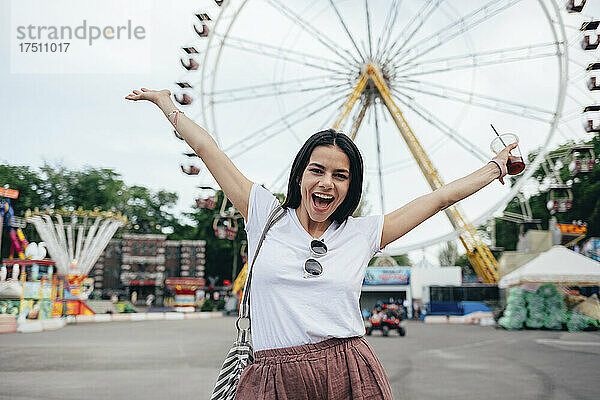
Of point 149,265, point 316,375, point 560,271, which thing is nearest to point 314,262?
point 316,375

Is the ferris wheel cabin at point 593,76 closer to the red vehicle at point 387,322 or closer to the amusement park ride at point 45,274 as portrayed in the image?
the red vehicle at point 387,322

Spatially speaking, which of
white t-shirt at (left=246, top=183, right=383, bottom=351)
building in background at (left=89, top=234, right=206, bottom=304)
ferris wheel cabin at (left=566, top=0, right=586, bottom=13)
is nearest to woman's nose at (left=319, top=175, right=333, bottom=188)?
white t-shirt at (left=246, top=183, right=383, bottom=351)

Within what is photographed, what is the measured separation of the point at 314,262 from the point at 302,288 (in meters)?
0.09

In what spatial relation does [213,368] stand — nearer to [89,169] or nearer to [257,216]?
[257,216]

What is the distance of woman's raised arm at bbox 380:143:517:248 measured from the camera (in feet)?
6.77

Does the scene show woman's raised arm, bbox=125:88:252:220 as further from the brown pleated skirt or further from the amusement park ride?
the amusement park ride

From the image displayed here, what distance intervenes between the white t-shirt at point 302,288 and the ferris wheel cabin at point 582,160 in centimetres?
1950

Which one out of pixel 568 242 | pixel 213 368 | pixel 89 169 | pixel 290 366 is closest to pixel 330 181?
pixel 290 366

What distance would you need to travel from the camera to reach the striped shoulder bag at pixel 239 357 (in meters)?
1.90

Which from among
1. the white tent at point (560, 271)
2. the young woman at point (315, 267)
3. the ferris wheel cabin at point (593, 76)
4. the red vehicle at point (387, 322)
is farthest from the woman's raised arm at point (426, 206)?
the white tent at point (560, 271)

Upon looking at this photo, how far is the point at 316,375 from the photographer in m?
1.74

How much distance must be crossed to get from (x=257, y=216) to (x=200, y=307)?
126 ft

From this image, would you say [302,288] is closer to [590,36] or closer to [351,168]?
[351,168]

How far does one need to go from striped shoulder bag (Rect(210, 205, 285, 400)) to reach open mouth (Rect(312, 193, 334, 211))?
0.54 feet
